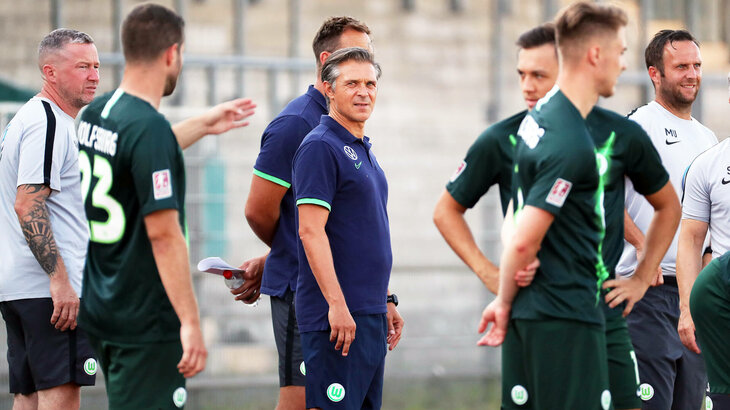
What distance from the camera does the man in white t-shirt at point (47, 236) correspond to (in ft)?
18.6

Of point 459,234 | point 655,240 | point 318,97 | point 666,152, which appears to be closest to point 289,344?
point 459,234

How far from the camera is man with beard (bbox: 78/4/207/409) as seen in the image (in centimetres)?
418

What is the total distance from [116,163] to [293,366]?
1.86 metres

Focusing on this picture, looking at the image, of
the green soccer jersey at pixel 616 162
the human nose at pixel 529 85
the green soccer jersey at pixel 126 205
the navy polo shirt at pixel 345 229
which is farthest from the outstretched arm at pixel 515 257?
the green soccer jersey at pixel 126 205

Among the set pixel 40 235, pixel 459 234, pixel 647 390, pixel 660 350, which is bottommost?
pixel 647 390

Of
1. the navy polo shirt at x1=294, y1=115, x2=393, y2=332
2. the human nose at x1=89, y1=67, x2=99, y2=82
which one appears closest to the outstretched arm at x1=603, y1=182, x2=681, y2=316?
the navy polo shirt at x1=294, y1=115, x2=393, y2=332

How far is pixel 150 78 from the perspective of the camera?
4.33 meters

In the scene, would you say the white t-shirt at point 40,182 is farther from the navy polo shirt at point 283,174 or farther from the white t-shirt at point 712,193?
the white t-shirt at point 712,193

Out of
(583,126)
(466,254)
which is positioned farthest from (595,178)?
(466,254)

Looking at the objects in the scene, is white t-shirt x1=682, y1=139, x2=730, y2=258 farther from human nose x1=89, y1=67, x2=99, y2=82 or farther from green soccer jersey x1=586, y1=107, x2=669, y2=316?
human nose x1=89, y1=67, x2=99, y2=82

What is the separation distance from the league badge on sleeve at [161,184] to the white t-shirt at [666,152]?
302cm

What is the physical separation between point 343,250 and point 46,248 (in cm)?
167

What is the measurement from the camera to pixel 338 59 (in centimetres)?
539

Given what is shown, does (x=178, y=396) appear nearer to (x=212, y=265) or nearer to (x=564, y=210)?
(x=212, y=265)
